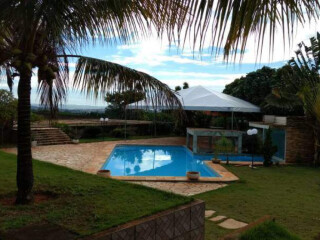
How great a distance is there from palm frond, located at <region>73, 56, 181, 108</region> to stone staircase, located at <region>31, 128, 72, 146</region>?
14.8 m

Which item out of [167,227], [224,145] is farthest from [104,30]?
[224,145]

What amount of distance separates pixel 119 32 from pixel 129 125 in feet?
71.9

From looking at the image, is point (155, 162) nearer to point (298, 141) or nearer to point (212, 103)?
point (212, 103)

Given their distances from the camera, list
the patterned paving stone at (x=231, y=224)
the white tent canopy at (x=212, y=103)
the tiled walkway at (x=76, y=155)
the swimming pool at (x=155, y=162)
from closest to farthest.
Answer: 1. the patterned paving stone at (x=231, y=224)
2. the tiled walkway at (x=76, y=155)
3. the swimming pool at (x=155, y=162)
4. the white tent canopy at (x=212, y=103)

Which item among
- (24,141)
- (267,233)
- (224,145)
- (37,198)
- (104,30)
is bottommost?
(267,233)

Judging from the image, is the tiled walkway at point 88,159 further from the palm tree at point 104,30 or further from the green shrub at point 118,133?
the palm tree at point 104,30

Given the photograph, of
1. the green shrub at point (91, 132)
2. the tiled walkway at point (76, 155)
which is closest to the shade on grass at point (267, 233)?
the tiled walkway at point (76, 155)

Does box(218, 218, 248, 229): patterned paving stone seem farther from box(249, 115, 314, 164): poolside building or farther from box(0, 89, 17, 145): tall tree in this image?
box(0, 89, 17, 145): tall tree

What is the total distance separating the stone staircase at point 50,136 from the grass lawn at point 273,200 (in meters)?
11.4

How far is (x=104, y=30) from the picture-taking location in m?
3.15

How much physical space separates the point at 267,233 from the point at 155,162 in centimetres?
1149

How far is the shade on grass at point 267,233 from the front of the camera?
432cm

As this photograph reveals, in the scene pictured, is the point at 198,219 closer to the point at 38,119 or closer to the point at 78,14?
the point at 78,14

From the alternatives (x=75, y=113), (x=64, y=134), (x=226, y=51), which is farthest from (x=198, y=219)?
(x=75, y=113)
